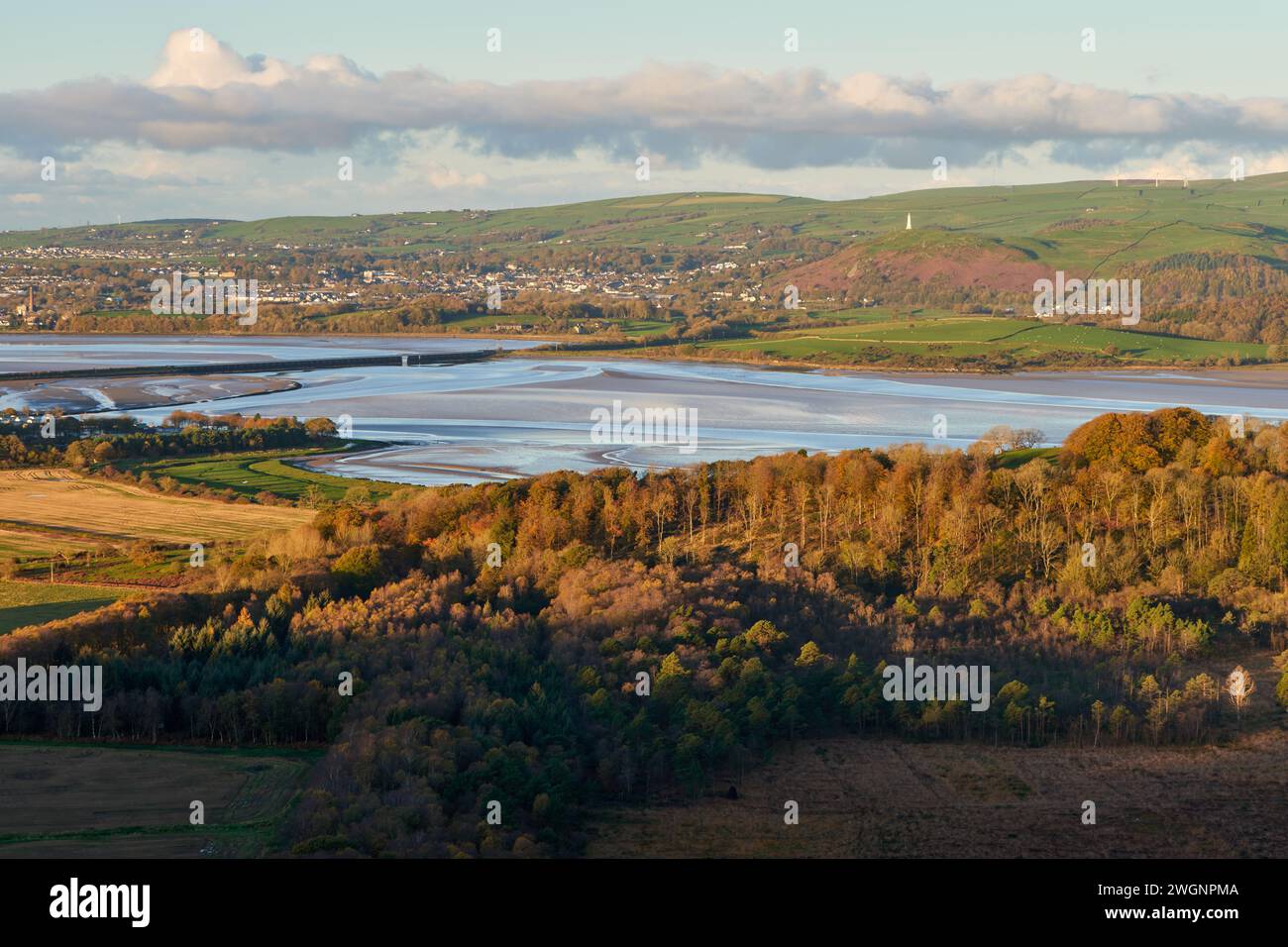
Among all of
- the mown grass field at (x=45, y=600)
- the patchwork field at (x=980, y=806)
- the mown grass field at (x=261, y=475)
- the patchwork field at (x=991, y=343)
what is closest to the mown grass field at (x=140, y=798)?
the patchwork field at (x=980, y=806)

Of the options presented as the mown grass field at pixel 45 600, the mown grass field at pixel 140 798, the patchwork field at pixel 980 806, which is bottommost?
the patchwork field at pixel 980 806

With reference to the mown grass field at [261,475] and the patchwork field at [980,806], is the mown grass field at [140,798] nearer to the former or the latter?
the patchwork field at [980,806]

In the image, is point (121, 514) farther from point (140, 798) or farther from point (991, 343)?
point (991, 343)

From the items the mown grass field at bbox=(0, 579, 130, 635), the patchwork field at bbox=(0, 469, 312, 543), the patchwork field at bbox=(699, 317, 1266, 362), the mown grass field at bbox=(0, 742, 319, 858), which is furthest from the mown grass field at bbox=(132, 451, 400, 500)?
the patchwork field at bbox=(699, 317, 1266, 362)

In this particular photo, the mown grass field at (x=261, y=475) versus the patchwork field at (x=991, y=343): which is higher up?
the patchwork field at (x=991, y=343)

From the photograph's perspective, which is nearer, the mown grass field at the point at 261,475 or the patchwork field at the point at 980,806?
the patchwork field at the point at 980,806

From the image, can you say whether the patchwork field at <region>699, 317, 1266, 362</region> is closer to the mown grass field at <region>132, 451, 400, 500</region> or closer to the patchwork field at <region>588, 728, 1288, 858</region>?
the mown grass field at <region>132, 451, 400, 500</region>

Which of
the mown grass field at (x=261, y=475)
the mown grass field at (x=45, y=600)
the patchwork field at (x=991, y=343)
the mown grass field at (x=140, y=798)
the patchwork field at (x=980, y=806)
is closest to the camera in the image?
the mown grass field at (x=140, y=798)
